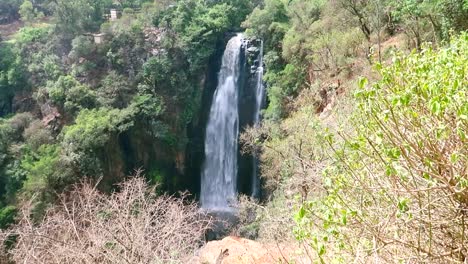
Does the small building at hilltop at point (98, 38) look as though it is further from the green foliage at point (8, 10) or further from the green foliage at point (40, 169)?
the green foliage at point (8, 10)

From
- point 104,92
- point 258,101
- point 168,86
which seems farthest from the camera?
point 168,86

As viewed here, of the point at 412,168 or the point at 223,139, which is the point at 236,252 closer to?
the point at 412,168

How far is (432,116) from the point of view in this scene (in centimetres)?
241

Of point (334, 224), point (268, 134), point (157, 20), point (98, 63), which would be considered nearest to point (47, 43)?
point (98, 63)

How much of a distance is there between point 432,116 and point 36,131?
59.6 ft

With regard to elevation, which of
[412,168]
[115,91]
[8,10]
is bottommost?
[115,91]

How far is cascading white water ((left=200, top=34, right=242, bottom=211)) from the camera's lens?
18.8 metres

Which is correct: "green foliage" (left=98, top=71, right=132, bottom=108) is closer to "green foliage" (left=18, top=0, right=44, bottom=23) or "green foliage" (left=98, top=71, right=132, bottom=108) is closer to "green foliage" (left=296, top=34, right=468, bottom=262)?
"green foliage" (left=18, top=0, right=44, bottom=23)

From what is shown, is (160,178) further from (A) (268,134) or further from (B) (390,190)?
(B) (390,190)

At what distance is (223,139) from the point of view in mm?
19141

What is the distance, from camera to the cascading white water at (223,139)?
61.5ft

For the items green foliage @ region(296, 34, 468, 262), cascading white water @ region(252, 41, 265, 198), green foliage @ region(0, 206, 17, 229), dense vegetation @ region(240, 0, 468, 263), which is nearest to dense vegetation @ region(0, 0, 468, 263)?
green foliage @ region(0, 206, 17, 229)

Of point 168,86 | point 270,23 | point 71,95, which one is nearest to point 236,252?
point 168,86

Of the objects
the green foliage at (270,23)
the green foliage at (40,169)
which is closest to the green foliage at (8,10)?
the green foliage at (40,169)
